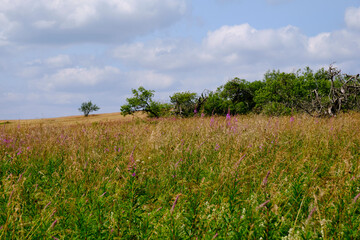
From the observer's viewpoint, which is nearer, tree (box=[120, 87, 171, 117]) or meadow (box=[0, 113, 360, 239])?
meadow (box=[0, 113, 360, 239])

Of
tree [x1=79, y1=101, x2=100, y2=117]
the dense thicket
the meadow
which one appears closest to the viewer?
the meadow

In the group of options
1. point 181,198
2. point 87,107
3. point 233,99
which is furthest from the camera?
point 87,107

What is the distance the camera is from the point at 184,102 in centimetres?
1702

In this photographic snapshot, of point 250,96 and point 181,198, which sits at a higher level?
point 250,96

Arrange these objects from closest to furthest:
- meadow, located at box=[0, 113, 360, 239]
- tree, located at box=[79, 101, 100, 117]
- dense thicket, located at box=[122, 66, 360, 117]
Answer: meadow, located at box=[0, 113, 360, 239] → dense thicket, located at box=[122, 66, 360, 117] → tree, located at box=[79, 101, 100, 117]

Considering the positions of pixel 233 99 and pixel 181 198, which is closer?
pixel 181 198

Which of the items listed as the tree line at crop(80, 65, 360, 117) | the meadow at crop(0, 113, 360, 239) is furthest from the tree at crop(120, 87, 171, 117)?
the meadow at crop(0, 113, 360, 239)

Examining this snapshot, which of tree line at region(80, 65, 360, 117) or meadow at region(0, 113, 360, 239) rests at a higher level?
tree line at region(80, 65, 360, 117)

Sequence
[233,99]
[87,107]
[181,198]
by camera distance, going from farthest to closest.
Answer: [87,107] → [233,99] → [181,198]

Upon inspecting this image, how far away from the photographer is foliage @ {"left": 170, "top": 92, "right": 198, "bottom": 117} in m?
16.6

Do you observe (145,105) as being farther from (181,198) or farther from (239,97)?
(181,198)

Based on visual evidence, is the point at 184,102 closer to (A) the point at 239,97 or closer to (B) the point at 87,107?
(A) the point at 239,97

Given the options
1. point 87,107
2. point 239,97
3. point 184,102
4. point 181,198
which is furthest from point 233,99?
point 87,107

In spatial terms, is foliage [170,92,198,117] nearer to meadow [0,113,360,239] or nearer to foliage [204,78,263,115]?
foliage [204,78,263,115]
